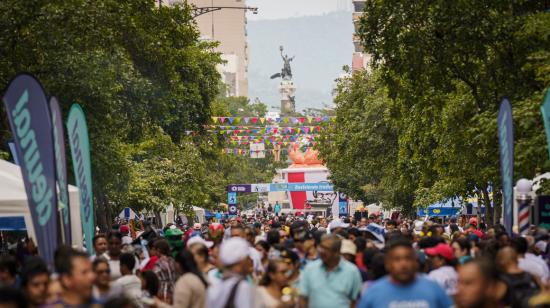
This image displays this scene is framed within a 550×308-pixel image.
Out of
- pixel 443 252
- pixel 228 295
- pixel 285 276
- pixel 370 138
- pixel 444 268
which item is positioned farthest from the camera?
pixel 370 138

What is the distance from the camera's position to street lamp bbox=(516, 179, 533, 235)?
20547 mm

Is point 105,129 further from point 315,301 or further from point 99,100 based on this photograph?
point 315,301

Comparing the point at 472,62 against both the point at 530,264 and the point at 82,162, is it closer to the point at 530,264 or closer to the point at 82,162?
the point at 82,162

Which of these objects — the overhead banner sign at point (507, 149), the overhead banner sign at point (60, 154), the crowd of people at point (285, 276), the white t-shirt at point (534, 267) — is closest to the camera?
the crowd of people at point (285, 276)

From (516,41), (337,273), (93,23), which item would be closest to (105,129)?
(93,23)

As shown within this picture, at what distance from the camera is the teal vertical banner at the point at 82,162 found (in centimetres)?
1602

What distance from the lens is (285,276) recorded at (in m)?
11.2

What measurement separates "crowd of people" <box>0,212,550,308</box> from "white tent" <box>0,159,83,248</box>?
5.47 feet

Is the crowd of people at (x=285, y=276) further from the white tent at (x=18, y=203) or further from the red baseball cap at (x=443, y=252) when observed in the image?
the white tent at (x=18, y=203)

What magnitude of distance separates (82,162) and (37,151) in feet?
7.69

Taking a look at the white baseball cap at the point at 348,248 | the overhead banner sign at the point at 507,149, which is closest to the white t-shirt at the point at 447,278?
the white baseball cap at the point at 348,248

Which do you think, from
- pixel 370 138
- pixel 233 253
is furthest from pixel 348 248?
pixel 370 138

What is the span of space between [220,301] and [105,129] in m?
22.5

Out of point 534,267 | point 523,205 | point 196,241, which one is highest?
point 196,241
